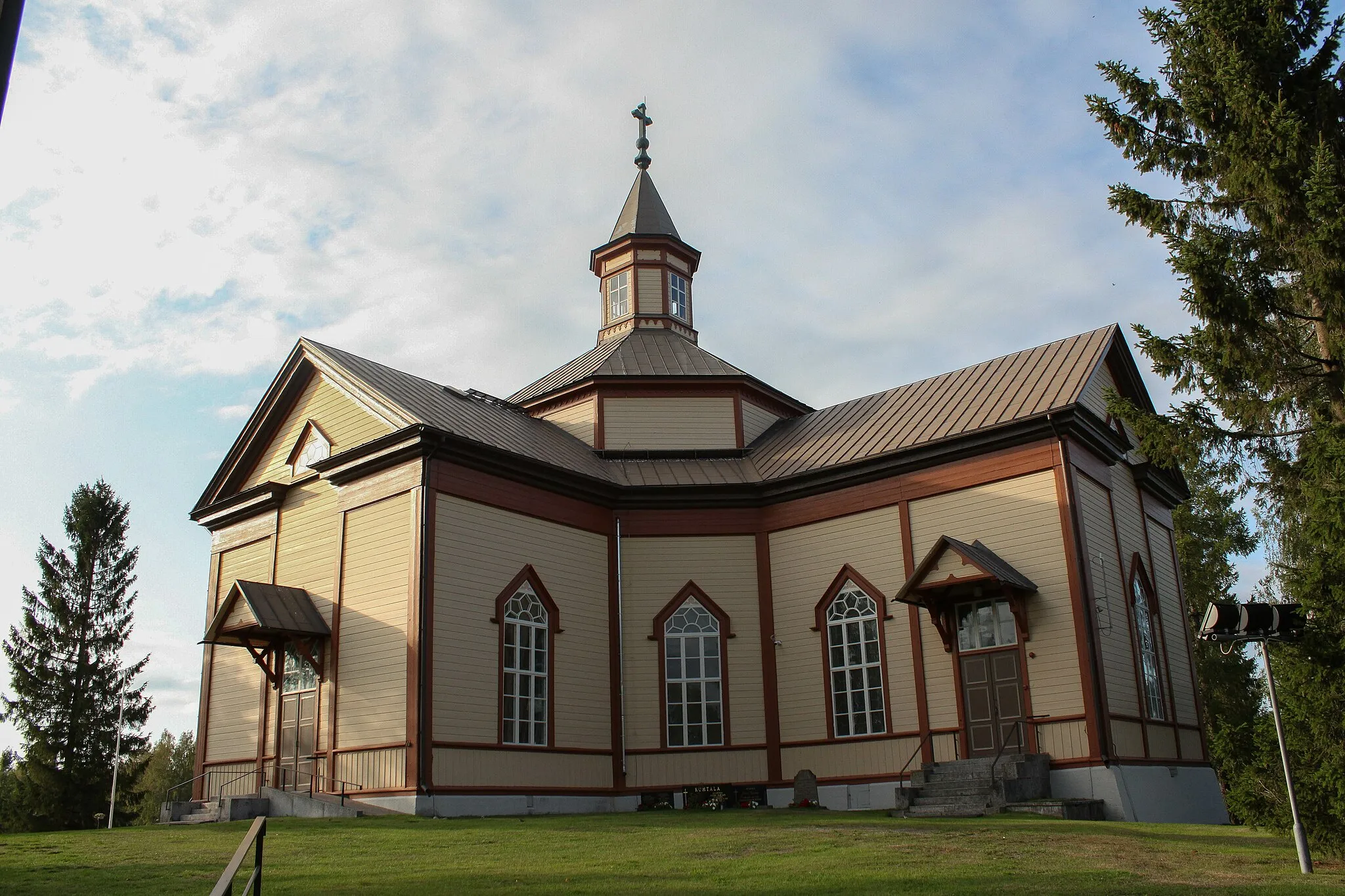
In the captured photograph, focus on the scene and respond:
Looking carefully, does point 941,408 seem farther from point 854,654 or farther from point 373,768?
point 373,768

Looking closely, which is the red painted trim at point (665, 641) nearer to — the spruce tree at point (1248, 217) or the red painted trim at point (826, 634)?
the red painted trim at point (826, 634)

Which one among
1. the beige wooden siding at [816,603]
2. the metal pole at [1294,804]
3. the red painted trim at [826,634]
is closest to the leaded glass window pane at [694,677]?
the beige wooden siding at [816,603]

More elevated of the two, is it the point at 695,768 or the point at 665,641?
the point at 665,641

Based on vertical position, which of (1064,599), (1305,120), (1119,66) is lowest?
(1064,599)

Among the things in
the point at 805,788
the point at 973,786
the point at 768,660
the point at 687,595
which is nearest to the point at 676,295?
the point at 687,595

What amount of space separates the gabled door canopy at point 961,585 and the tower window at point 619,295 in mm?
12438

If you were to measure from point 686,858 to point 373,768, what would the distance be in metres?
8.60

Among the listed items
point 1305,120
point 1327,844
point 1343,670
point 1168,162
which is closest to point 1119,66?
point 1168,162

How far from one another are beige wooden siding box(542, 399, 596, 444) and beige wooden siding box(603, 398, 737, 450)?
0.35 metres

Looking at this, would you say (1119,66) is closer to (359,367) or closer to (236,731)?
(359,367)

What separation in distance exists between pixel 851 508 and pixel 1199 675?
624 inches

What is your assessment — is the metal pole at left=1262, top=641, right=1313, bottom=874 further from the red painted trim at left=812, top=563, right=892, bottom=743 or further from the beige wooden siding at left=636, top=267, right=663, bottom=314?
the beige wooden siding at left=636, top=267, right=663, bottom=314

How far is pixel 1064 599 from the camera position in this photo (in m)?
18.4

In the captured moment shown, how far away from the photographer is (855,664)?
68.2 ft
